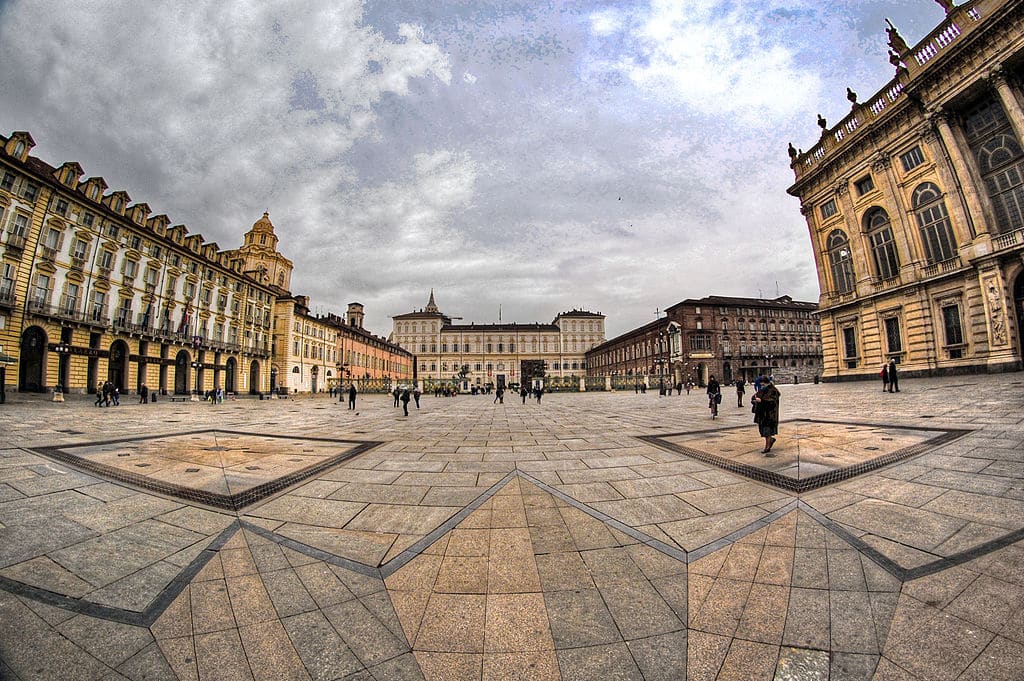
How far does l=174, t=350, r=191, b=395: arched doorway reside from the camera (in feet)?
125

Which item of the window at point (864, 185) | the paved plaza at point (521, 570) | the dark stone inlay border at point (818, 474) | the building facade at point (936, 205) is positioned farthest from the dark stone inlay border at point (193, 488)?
the window at point (864, 185)

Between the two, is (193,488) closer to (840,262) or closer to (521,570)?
(521,570)

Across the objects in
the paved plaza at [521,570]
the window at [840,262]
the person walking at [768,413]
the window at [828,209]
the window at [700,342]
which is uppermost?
the window at [828,209]

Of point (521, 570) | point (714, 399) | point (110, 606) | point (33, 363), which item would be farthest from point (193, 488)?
point (33, 363)

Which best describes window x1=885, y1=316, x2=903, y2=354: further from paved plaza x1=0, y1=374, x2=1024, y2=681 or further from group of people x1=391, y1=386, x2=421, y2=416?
group of people x1=391, y1=386, x2=421, y2=416

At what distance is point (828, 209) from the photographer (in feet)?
104

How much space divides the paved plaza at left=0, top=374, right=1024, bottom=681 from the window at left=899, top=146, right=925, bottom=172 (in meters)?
28.8

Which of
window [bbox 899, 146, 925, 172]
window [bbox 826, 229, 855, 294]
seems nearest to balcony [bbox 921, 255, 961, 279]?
window [bbox 826, 229, 855, 294]

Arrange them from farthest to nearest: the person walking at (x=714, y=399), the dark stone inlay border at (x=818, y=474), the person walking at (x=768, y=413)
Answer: the person walking at (x=714, y=399)
the person walking at (x=768, y=413)
the dark stone inlay border at (x=818, y=474)

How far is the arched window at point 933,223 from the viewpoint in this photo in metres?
23.3

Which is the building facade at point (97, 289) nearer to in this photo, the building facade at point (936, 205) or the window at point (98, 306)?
the window at point (98, 306)

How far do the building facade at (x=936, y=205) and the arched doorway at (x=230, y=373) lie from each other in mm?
59534

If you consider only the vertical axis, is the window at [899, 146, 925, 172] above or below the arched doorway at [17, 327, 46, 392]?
above

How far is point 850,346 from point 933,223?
958 centimetres
